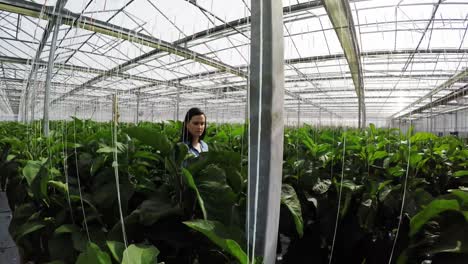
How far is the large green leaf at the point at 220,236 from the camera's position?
24.8 inches

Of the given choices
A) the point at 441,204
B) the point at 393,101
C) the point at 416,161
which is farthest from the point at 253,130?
the point at 393,101

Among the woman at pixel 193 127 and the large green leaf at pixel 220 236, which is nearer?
the large green leaf at pixel 220 236

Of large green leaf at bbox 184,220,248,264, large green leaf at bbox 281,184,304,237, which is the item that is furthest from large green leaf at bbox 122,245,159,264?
large green leaf at bbox 281,184,304,237

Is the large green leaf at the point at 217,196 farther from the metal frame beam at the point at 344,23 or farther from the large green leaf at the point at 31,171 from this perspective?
the metal frame beam at the point at 344,23

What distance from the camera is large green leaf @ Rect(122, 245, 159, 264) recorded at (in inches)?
25.1

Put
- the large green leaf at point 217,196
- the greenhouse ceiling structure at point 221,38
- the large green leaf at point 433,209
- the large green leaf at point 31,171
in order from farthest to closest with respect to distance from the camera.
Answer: the greenhouse ceiling structure at point 221,38, the large green leaf at point 31,171, the large green leaf at point 217,196, the large green leaf at point 433,209

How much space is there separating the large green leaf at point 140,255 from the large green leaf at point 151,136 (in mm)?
465

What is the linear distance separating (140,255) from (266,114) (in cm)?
45

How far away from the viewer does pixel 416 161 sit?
4.85 ft

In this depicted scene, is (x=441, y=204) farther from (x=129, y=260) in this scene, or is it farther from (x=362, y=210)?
(x=129, y=260)

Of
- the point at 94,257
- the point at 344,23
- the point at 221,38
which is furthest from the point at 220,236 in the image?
the point at 221,38

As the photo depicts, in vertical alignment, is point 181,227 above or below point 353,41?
below

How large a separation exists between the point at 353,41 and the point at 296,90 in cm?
1171

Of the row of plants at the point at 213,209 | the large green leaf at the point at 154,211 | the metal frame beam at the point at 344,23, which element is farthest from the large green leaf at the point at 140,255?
the metal frame beam at the point at 344,23
